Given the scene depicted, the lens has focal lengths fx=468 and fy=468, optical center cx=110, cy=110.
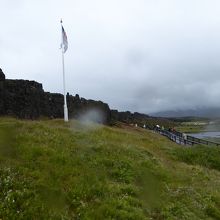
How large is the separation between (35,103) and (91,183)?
49.9 metres

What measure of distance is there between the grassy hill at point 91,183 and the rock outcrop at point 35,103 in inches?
1286

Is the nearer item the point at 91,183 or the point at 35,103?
the point at 91,183

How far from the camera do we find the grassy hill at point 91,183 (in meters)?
14.9

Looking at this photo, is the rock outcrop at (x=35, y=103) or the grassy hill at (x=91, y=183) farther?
the rock outcrop at (x=35, y=103)

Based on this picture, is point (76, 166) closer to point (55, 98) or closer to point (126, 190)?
point (126, 190)

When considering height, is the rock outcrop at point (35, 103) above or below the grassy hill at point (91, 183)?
above

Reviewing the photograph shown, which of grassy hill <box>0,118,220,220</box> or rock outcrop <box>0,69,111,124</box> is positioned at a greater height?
rock outcrop <box>0,69,111,124</box>

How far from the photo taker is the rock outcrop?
58094mm

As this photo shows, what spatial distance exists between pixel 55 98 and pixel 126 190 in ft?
206

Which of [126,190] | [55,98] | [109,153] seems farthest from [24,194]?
[55,98]

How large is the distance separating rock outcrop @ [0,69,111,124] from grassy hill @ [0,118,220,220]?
32.7m

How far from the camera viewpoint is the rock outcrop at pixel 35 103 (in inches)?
2287

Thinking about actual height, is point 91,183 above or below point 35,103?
below

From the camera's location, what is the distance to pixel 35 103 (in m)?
66.2
